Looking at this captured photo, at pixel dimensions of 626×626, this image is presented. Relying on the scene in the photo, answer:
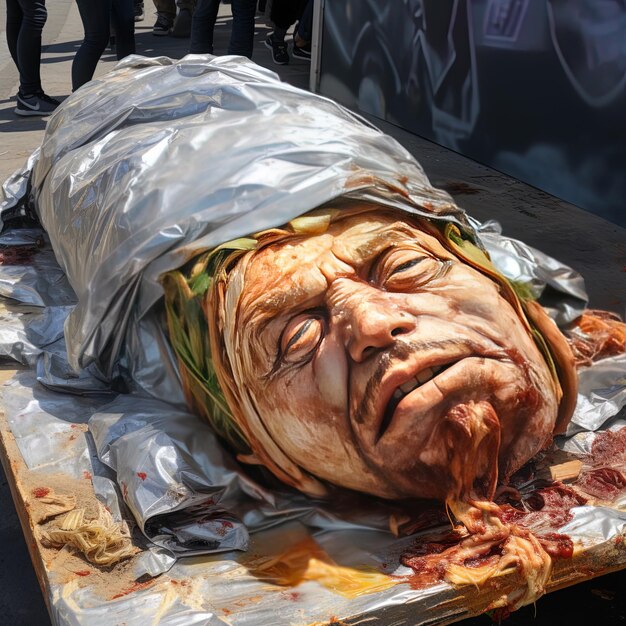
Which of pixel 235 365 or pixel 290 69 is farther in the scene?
pixel 290 69

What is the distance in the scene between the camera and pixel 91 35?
536 cm

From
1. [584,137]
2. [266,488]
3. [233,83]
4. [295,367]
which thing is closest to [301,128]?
[233,83]

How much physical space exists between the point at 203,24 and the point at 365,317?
4.67 meters

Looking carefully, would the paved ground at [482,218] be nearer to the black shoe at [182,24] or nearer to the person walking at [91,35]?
the black shoe at [182,24]

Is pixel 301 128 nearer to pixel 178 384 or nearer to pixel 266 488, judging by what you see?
pixel 178 384

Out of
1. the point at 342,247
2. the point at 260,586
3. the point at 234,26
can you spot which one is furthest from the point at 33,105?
the point at 260,586

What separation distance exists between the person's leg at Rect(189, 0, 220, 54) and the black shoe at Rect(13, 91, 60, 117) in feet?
3.96

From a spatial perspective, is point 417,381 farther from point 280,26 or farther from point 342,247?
point 280,26

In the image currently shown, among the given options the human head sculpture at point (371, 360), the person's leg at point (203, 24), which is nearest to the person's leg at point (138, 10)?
the person's leg at point (203, 24)

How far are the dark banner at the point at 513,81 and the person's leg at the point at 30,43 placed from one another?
7.56ft

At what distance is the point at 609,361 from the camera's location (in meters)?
2.74

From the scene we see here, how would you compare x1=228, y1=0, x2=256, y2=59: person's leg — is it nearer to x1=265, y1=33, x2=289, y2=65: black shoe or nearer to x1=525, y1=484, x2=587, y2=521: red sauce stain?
x1=265, y1=33, x2=289, y2=65: black shoe

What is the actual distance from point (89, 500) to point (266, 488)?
0.46 metres

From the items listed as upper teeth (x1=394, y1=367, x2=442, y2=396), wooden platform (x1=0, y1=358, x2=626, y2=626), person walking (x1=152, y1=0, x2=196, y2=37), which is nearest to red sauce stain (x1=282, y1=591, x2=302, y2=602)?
wooden platform (x1=0, y1=358, x2=626, y2=626)
